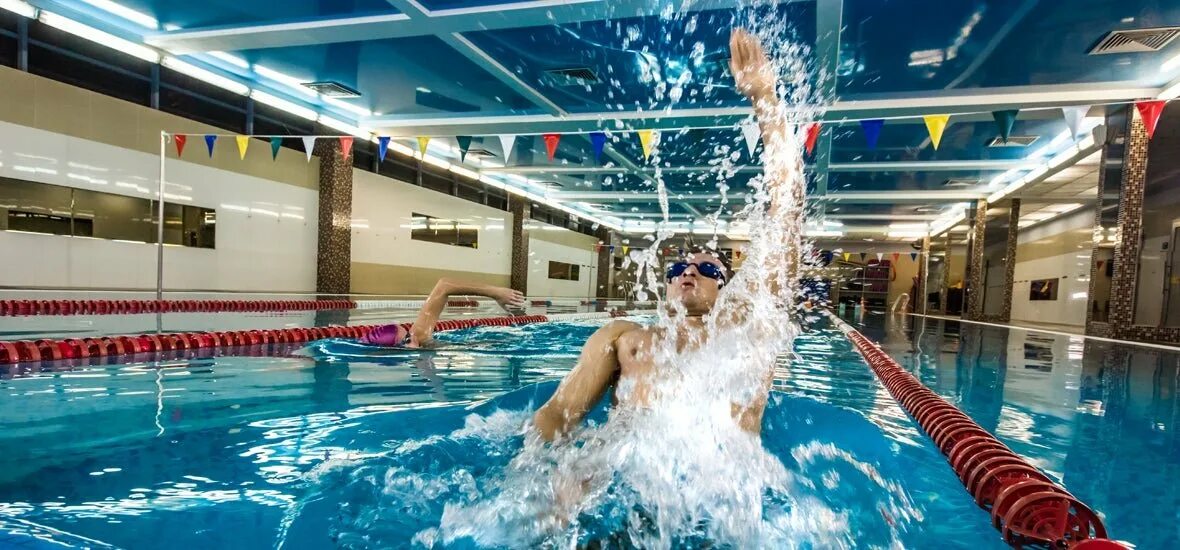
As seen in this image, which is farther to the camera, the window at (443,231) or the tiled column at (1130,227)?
the window at (443,231)

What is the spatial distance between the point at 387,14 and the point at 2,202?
6.10 m

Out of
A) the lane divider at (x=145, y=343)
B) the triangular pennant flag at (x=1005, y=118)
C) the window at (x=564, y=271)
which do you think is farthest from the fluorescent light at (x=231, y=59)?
the window at (x=564, y=271)

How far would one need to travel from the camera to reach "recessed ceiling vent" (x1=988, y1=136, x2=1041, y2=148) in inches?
433

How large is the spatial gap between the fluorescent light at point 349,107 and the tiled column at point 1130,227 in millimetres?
12440

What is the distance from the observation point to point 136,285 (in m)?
10.3

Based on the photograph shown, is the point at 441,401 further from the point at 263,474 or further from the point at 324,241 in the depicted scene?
the point at 324,241

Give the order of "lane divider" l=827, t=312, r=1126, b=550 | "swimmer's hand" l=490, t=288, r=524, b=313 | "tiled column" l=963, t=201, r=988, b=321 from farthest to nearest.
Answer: "tiled column" l=963, t=201, r=988, b=321 → "swimmer's hand" l=490, t=288, r=524, b=313 → "lane divider" l=827, t=312, r=1126, b=550

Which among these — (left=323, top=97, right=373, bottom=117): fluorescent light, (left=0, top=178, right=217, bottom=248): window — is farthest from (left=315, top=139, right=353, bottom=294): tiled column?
(left=0, top=178, right=217, bottom=248): window

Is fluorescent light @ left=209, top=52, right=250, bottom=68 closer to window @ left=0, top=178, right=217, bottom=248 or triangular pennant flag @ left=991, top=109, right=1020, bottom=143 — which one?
window @ left=0, top=178, right=217, bottom=248

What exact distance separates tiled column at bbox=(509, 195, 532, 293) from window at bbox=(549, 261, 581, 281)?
2.85 metres

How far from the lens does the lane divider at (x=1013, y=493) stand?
5.53ft

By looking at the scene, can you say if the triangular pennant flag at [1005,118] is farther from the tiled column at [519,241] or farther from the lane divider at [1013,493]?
the tiled column at [519,241]

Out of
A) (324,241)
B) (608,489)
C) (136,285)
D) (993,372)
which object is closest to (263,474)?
(608,489)

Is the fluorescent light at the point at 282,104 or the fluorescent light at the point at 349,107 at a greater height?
the fluorescent light at the point at 349,107
